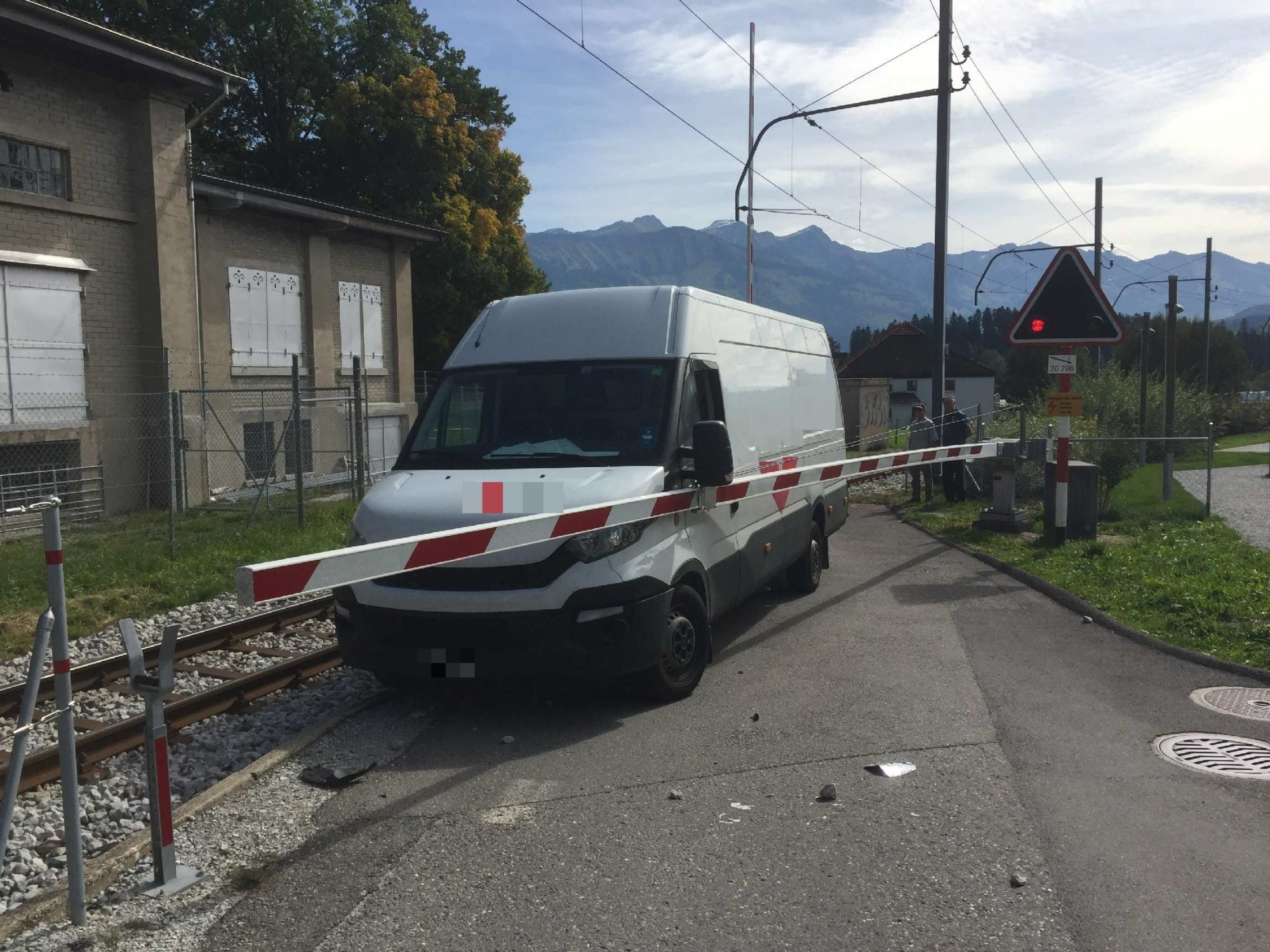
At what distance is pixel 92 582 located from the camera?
34.3 feet

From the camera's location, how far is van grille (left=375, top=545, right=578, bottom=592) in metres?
5.70

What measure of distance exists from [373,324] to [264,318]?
3786 mm

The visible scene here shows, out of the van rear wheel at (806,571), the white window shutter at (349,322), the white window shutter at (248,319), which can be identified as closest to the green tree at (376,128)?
the white window shutter at (349,322)

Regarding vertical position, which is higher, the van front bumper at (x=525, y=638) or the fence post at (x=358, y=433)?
the fence post at (x=358, y=433)

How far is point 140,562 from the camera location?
11344mm

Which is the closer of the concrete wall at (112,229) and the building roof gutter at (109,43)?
the building roof gutter at (109,43)

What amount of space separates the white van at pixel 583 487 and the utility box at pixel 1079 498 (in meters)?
4.78

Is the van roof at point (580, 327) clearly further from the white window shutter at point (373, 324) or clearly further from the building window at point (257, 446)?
the white window shutter at point (373, 324)

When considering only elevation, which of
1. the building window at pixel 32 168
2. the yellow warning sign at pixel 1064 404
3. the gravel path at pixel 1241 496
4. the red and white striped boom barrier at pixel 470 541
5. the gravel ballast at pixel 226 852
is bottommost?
the gravel ballast at pixel 226 852

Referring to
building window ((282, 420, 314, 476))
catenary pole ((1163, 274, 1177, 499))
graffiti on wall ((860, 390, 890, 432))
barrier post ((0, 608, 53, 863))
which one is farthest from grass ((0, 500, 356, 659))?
graffiti on wall ((860, 390, 890, 432))

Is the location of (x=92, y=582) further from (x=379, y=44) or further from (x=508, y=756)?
(x=379, y=44)

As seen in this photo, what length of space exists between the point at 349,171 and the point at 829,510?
27.4m

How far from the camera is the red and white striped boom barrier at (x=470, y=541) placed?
12.4ft

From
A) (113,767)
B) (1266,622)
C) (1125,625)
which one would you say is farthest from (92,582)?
(1266,622)
